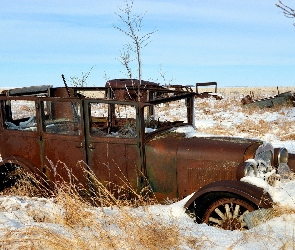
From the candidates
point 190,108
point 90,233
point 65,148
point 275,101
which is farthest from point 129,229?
point 275,101

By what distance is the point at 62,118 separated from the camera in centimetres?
615

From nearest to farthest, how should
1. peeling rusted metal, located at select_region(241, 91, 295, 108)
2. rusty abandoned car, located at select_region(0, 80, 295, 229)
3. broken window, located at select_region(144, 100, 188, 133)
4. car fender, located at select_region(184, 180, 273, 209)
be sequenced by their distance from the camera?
car fender, located at select_region(184, 180, 273, 209) → rusty abandoned car, located at select_region(0, 80, 295, 229) → broken window, located at select_region(144, 100, 188, 133) → peeling rusted metal, located at select_region(241, 91, 295, 108)

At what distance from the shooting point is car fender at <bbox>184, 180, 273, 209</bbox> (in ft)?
12.0

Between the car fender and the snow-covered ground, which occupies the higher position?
the car fender

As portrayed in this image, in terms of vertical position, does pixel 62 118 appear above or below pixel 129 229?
above

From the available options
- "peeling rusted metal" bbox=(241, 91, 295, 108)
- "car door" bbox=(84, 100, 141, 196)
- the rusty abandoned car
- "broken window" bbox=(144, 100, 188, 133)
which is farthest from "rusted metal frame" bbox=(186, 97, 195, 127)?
"peeling rusted metal" bbox=(241, 91, 295, 108)

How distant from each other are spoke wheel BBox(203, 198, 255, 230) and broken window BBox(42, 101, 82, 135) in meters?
2.06

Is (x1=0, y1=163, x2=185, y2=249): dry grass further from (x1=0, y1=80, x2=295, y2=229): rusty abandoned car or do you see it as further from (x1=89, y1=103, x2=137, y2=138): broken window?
(x1=89, y1=103, x2=137, y2=138): broken window

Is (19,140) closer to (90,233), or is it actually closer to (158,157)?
(158,157)

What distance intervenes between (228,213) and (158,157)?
1146 mm

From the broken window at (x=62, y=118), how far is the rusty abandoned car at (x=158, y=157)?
0.03m

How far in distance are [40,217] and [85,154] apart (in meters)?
1.21

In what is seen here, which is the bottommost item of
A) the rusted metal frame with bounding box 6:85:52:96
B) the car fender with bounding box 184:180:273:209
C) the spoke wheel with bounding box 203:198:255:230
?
the spoke wheel with bounding box 203:198:255:230

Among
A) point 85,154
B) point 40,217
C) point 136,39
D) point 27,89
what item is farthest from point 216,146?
point 136,39
